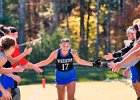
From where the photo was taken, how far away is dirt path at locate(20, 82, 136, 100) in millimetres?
14806

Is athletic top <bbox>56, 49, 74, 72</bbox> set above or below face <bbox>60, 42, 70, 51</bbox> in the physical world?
below

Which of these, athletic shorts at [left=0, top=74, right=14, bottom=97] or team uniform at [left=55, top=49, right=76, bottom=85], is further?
team uniform at [left=55, top=49, right=76, bottom=85]

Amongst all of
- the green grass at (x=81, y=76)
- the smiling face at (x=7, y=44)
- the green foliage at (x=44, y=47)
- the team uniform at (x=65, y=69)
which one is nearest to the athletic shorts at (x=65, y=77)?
the team uniform at (x=65, y=69)

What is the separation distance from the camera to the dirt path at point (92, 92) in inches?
583

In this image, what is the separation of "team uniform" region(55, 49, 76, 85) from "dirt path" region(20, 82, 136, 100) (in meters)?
4.15

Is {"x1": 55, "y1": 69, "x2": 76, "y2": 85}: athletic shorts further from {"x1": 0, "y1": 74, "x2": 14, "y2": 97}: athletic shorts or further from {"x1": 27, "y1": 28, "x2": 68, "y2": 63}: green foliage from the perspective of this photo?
{"x1": 27, "y1": 28, "x2": 68, "y2": 63}: green foliage

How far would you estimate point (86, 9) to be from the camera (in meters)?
50.9

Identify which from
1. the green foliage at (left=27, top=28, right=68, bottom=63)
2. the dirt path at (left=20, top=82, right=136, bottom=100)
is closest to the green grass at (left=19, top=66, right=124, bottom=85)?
the dirt path at (left=20, top=82, right=136, bottom=100)

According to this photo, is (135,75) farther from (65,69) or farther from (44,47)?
(44,47)

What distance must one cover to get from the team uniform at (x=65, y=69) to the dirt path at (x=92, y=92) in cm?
415

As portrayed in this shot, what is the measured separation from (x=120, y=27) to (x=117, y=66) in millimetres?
38663

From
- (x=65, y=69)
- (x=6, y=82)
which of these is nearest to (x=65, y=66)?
(x=65, y=69)

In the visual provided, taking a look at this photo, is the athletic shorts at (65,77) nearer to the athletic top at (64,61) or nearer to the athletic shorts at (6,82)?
the athletic top at (64,61)

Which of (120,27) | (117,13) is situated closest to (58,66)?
(120,27)
